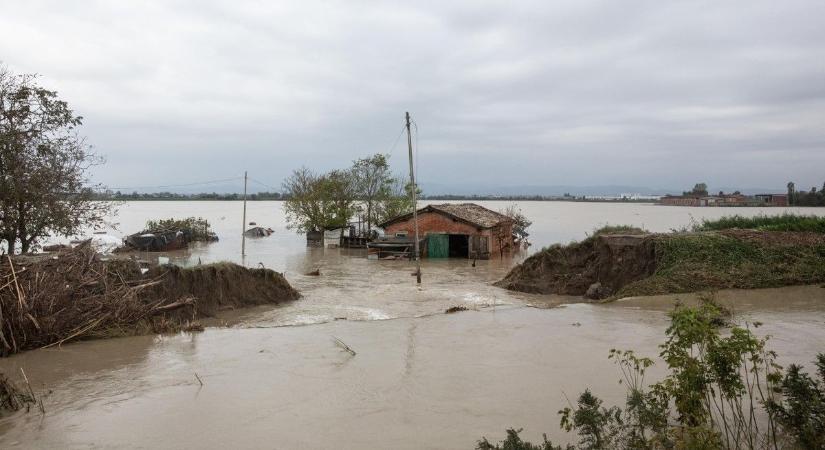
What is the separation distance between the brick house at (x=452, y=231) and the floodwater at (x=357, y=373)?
62.1ft

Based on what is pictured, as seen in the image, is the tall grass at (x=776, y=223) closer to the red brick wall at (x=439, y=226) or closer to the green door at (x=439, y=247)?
the red brick wall at (x=439, y=226)

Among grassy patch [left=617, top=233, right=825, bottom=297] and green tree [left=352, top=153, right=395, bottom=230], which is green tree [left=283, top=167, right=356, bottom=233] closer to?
green tree [left=352, top=153, right=395, bottom=230]

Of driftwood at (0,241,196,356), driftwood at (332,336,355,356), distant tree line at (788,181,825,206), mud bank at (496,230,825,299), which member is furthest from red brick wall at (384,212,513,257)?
distant tree line at (788,181,825,206)

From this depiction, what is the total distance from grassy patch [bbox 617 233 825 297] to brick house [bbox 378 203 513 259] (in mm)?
17776

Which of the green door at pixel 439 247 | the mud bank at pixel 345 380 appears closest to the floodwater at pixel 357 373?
the mud bank at pixel 345 380

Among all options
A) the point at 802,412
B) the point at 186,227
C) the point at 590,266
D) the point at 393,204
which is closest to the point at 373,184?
the point at 393,204

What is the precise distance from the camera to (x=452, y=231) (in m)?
37.6

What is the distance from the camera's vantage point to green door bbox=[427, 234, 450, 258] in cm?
3734

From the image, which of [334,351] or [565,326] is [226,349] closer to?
[334,351]

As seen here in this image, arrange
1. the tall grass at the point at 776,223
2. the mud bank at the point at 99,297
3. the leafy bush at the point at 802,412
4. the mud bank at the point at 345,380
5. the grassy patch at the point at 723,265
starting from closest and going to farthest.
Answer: the leafy bush at the point at 802,412 → the mud bank at the point at 345,380 → the mud bank at the point at 99,297 → the grassy patch at the point at 723,265 → the tall grass at the point at 776,223

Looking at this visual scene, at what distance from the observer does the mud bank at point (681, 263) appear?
688 inches

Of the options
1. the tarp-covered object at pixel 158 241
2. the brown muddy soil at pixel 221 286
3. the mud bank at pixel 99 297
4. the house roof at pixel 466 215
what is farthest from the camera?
the tarp-covered object at pixel 158 241

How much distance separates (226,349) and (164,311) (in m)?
3.48

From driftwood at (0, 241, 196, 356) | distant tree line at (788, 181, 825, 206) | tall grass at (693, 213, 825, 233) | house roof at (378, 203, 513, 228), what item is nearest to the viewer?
driftwood at (0, 241, 196, 356)
